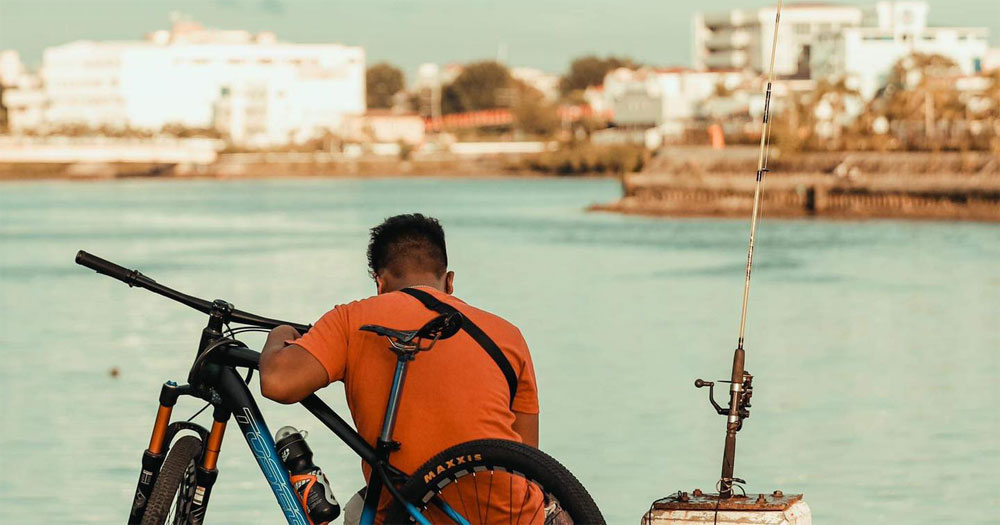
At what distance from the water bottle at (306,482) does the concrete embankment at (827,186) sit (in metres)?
54.4

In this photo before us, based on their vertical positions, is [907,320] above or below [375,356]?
below

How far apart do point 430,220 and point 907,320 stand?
20.3 metres

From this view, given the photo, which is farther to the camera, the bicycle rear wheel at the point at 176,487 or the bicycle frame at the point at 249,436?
the bicycle rear wheel at the point at 176,487

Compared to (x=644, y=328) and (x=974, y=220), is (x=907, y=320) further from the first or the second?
(x=974, y=220)

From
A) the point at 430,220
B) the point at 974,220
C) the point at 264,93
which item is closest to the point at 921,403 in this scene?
the point at 430,220

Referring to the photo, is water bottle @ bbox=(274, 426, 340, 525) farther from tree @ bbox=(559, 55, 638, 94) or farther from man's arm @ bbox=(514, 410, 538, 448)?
tree @ bbox=(559, 55, 638, 94)

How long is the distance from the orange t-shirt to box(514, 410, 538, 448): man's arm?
0.15 meters

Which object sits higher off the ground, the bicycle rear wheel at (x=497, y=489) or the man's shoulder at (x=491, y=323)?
the man's shoulder at (x=491, y=323)

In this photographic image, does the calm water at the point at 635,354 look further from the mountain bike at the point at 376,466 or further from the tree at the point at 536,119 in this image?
the tree at the point at 536,119

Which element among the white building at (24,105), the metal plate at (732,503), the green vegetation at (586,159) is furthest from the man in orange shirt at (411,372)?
the white building at (24,105)

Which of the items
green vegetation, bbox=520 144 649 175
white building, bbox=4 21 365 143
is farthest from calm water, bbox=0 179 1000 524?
white building, bbox=4 21 365 143

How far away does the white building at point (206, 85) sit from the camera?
164 m

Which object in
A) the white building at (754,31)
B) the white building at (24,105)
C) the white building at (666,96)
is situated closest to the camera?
the white building at (666,96)

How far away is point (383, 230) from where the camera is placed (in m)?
4.03
